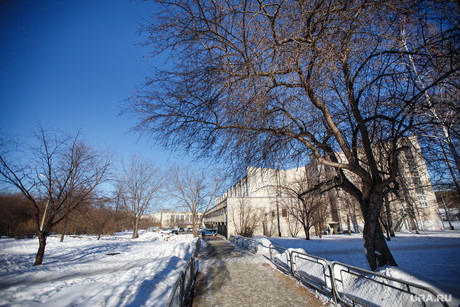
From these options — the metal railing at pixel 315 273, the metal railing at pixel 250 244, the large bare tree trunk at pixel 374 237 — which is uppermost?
the large bare tree trunk at pixel 374 237

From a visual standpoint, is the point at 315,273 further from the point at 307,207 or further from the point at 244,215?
the point at 244,215

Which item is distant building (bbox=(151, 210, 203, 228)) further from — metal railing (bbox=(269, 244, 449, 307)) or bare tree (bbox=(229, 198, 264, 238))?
metal railing (bbox=(269, 244, 449, 307))

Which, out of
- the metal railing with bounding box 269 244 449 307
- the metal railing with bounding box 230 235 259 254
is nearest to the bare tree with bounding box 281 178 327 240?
the metal railing with bounding box 230 235 259 254

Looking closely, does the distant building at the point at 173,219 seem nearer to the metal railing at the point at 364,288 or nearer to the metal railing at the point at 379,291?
the metal railing at the point at 364,288

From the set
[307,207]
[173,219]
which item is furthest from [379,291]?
[173,219]

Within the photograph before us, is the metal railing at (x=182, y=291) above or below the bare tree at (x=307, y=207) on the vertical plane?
below

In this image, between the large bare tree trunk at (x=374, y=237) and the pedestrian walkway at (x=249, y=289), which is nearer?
the pedestrian walkway at (x=249, y=289)

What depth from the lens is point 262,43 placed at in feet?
12.0

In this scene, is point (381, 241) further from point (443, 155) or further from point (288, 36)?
point (288, 36)

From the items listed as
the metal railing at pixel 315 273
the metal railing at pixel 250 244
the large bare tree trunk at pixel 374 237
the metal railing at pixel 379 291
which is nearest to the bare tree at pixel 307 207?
the metal railing at pixel 250 244

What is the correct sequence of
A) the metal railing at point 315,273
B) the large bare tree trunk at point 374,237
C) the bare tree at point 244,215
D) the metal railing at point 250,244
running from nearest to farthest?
the metal railing at point 315,273
the large bare tree trunk at point 374,237
the metal railing at point 250,244
the bare tree at point 244,215

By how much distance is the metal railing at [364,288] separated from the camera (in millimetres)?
2800

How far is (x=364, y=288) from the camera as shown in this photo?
378 centimetres

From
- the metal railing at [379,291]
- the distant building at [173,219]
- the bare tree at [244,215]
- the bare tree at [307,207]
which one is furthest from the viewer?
the distant building at [173,219]
